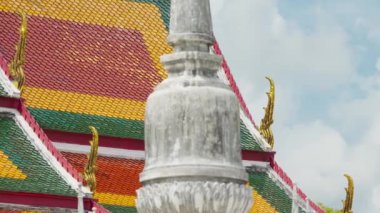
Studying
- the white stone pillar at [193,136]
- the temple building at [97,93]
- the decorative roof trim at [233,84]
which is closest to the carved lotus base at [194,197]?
the white stone pillar at [193,136]

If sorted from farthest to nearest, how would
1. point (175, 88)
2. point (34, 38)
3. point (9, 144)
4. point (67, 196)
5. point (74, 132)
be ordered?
point (34, 38)
point (74, 132)
point (9, 144)
point (67, 196)
point (175, 88)

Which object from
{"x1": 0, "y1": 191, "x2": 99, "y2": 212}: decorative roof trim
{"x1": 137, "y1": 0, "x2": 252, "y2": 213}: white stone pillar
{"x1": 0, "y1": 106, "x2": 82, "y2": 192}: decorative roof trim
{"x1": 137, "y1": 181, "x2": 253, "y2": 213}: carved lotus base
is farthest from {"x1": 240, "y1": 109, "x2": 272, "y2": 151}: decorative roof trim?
{"x1": 137, "y1": 181, "x2": 253, "y2": 213}: carved lotus base

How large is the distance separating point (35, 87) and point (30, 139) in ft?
11.2

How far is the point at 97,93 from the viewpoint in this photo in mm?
24000

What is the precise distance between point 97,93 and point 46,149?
4.12 m

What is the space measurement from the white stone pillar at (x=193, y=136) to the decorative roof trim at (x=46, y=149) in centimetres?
1067

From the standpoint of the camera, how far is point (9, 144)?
65.2 feet

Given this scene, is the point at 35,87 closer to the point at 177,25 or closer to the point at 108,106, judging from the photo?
the point at 108,106

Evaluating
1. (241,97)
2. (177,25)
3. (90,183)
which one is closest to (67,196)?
(90,183)

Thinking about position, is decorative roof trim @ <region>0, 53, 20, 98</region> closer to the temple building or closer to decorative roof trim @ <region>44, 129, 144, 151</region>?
the temple building

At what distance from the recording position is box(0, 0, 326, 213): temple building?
21.0 meters

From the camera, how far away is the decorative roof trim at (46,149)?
1923 cm

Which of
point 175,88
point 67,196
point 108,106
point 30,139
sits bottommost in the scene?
point 175,88

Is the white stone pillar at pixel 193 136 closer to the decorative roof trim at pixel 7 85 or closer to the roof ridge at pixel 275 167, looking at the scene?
the decorative roof trim at pixel 7 85
